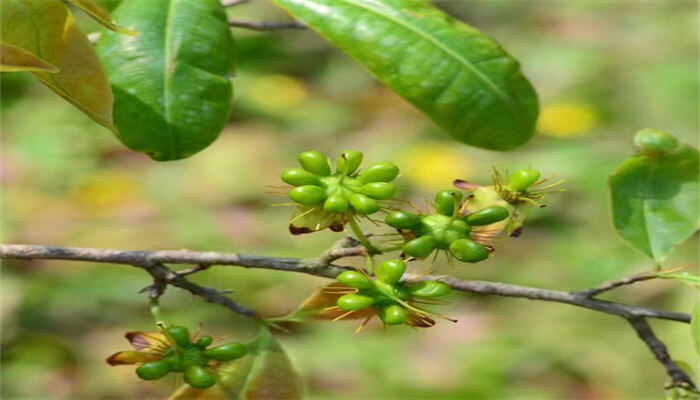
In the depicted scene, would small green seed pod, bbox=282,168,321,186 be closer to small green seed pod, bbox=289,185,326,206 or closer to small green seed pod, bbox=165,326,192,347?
small green seed pod, bbox=289,185,326,206

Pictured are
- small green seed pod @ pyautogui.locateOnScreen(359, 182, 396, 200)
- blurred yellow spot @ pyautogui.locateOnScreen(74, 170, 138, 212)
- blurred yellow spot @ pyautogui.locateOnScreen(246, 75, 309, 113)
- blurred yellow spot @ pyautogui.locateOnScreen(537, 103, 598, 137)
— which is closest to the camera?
small green seed pod @ pyautogui.locateOnScreen(359, 182, 396, 200)

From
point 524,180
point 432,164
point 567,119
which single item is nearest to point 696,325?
point 524,180

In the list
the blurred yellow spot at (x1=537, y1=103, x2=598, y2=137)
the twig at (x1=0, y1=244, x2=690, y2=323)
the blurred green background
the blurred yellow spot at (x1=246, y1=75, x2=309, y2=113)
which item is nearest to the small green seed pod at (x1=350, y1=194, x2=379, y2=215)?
the twig at (x1=0, y1=244, x2=690, y2=323)

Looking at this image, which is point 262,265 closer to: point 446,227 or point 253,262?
point 253,262

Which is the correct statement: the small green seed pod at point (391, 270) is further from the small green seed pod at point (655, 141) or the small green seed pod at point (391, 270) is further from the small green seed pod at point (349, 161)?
the small green seed pod at point (655, 141)

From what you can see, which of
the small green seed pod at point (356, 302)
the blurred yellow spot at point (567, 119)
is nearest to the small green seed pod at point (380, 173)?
the small green seed pod at point (356, 302)
